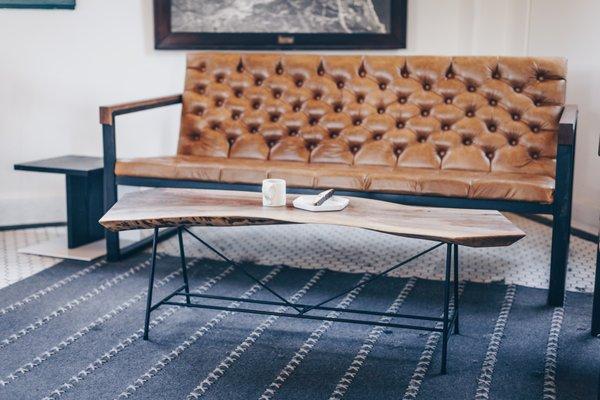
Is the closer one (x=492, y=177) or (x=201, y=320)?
(x=201, y=320)

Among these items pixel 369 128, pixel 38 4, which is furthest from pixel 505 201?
pixel 38 4

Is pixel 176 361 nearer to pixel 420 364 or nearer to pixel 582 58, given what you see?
pixel 420 364

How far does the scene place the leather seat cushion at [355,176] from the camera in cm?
296

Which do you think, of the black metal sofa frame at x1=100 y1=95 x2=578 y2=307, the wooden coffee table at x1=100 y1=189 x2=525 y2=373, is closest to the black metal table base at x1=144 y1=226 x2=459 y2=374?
the wooden coffee table at x1=100 y1=189 x2=525 y2=373

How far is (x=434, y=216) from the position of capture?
2.39m

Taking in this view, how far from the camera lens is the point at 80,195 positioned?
11.9 ft

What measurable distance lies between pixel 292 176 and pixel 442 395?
1338 mm

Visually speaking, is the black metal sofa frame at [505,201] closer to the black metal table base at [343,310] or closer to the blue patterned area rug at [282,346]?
the blue patterned area rug at [282,346]

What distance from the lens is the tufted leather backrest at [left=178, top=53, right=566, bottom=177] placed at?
134 inches

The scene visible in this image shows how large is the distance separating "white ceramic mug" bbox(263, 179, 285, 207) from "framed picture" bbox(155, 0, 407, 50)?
1861 mm

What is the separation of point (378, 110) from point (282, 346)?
154 cm

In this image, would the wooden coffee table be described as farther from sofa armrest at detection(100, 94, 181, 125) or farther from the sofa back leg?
sofa armrest at detection(100, 94, 181, 125)

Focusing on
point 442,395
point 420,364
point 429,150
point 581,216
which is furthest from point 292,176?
point 581,216

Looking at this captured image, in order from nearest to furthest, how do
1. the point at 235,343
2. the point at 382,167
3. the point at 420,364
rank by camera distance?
the point at 420,364
the point at 235,343
the point at 382,167
